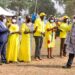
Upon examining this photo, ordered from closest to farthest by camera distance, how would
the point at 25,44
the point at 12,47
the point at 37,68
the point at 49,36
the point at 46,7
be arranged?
1. the point at 37,68
2. the point at 12,47
3. the point at 25,44
4. the point at 49,36
5. the point at 46,7

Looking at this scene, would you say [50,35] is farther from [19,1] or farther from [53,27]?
[19,1]

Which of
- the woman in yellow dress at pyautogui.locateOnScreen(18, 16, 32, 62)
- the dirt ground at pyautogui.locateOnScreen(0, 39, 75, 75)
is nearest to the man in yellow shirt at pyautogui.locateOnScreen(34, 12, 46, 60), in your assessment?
the woman in yellow dress at pyautogui.locateOnScreen(18, 16, 32, 62)

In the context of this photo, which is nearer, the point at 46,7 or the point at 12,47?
the point at 12,47

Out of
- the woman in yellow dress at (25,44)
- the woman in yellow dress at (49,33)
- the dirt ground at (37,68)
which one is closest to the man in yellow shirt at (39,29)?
the woman in yellow dress at (25,44)

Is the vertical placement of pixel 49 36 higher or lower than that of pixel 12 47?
higher

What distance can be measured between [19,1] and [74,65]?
6800 centimetres

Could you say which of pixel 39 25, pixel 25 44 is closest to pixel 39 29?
pixel 39 25

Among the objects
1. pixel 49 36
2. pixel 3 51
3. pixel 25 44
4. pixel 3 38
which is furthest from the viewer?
pixel 49 36

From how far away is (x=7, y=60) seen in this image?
1548cm

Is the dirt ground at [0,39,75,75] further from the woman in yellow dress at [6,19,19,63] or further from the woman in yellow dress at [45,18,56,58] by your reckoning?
the woman in yellow dress at [45,18,56,58]

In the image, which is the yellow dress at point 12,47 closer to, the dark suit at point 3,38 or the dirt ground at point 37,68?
the dark suit at point 3,38

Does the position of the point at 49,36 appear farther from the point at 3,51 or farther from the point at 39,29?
the point at 3,51

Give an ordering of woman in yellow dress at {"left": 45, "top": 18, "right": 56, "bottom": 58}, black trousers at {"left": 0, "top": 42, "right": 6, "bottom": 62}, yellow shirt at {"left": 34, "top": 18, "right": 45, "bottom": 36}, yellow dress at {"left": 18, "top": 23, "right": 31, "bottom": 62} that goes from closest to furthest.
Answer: black trousers at {"left": 0, "top": 42, "right": 6, "bottom": 62}, yellow dress at {"left": 18, "top": 23, "right": 31, "bottom": 62}, yellow shirt at {"left": 34, "top": 18, "right": 45, "bottom": 36}, woman in yellow dress at {"left": 45, "top": 18, "right": 56, "bottom": 58}

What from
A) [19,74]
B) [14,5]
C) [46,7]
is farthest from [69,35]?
[46,7]
